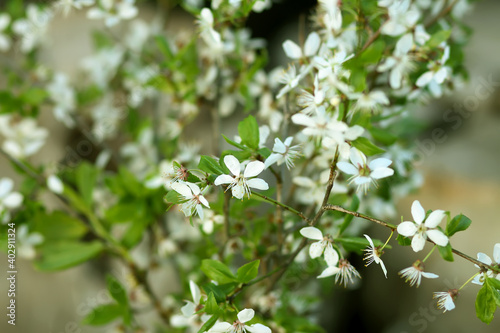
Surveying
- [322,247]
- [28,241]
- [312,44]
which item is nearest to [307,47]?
[312,44]

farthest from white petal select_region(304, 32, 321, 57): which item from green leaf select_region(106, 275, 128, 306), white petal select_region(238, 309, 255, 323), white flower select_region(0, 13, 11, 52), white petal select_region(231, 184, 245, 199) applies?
white flower select_region(0, 13, 11, 52)

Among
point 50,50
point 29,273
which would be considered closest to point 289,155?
point 29,273

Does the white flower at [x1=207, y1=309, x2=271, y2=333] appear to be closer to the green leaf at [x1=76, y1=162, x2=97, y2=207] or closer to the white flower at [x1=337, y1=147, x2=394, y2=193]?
the white flower at [x1=337, y1=147, x2=394, y2=193]

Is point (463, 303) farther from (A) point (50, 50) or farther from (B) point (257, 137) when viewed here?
(A) point (50, 50)

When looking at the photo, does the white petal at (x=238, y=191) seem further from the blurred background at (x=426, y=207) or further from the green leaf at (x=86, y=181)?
the blurred background at (x=426, y=207)

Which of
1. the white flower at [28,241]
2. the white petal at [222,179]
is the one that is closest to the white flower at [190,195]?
the white petal at [222,179]
